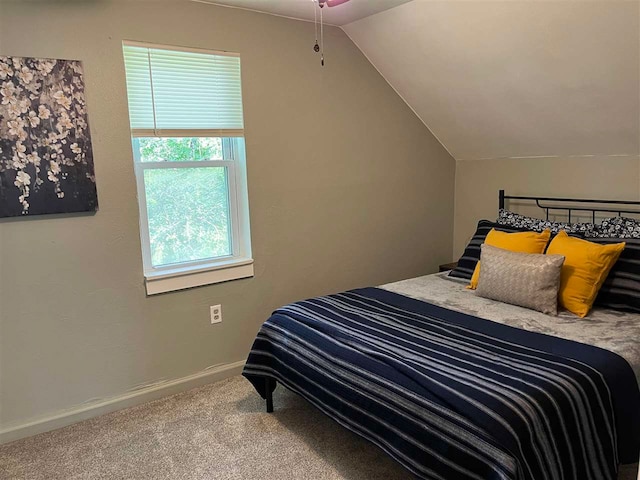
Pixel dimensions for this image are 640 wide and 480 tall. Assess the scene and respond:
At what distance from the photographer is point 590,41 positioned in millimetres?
2365

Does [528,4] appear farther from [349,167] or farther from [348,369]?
[348,369]

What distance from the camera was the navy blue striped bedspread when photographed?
1.55 m

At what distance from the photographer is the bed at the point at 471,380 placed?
61.4 inches

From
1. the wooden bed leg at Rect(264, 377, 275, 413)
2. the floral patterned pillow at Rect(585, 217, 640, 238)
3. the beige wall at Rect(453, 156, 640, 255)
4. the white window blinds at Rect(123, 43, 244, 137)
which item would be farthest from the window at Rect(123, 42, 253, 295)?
the floral patterned pillow at Rect(585, 217, 640, 238)

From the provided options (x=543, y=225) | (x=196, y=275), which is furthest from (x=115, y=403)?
(x=543, y=225)

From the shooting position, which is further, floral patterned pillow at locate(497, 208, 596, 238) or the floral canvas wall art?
floral patterned pillow at locate(497, 208, 596, 238)

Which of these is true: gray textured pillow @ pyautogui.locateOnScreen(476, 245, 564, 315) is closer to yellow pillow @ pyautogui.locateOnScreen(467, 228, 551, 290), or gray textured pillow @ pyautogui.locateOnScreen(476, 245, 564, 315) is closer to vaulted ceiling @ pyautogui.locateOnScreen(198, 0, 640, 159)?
yellow pillow @ pyautogui.locateOnScreen(467, 228, 551, 290)

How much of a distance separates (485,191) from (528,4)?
5.32ft

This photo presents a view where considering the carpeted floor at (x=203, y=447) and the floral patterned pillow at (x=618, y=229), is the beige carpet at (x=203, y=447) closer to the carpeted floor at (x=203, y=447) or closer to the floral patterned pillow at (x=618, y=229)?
the carpeted floor at (x=203, y=447)

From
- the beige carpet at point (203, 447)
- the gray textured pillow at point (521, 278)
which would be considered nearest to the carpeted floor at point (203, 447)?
the beige carpet at point (203, 447)

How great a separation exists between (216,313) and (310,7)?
1.92m

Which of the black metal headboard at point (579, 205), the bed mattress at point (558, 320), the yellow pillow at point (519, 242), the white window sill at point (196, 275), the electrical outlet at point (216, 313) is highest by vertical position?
the black metal headboard at point (579, 205)

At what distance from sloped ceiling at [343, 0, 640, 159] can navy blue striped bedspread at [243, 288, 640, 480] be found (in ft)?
4.66

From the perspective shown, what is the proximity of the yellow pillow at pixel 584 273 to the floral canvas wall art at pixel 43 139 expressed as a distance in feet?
8.06
